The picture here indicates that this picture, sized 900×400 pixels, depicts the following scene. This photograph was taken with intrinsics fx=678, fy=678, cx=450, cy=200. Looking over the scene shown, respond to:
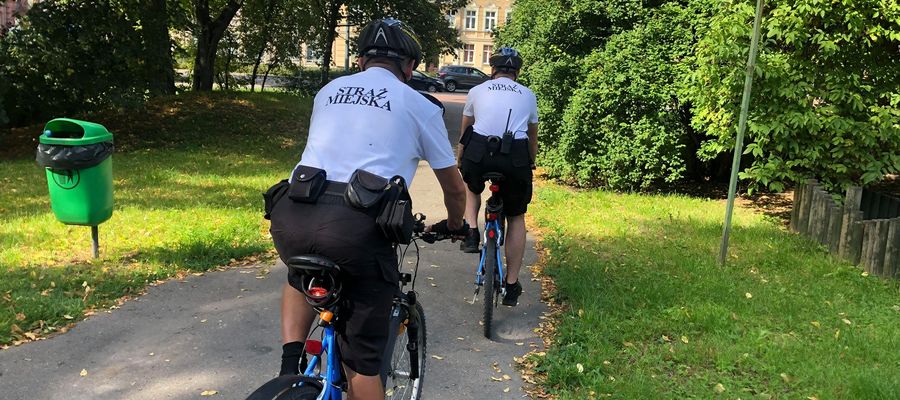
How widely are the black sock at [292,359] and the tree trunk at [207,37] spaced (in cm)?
1723

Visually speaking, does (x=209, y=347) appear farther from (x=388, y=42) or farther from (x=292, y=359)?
(x=388, y=42)

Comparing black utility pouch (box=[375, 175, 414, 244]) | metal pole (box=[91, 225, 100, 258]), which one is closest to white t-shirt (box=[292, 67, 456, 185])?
black utility pouch (box=[375, 175, 414, 244])

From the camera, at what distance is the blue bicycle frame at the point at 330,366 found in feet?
7.72

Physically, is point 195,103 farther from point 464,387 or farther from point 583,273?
point 464,387

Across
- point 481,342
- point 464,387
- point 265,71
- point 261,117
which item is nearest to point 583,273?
point 481,342

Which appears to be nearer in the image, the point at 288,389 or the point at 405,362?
the point at 288,389

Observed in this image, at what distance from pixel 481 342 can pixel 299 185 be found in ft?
8.50

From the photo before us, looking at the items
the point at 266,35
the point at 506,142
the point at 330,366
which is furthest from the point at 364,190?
the point at 266,35

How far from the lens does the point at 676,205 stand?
8.99 metres

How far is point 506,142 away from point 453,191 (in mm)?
1837

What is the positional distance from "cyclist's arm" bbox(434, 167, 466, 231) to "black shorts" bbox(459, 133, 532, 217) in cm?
171

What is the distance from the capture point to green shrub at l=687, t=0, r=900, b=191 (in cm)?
738

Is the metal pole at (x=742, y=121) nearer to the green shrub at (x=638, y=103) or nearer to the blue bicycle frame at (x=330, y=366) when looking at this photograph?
the green shrub at (x=638, y=103)

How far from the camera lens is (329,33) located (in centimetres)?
1944
